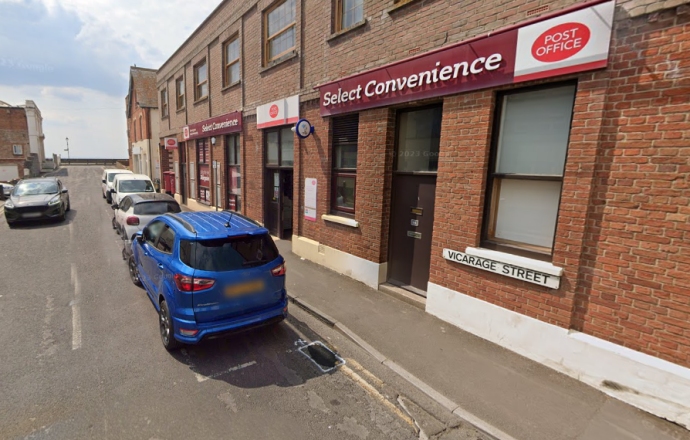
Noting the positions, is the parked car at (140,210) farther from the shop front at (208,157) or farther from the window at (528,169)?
the window at (528,169)

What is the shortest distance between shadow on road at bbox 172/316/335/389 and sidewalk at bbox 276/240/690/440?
94 cm

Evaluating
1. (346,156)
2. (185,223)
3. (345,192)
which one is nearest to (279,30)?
(346,156)

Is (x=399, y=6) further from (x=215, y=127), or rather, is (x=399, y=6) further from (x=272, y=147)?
(x=215, y=127)

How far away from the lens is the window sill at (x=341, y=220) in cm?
672

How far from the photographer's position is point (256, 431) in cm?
295

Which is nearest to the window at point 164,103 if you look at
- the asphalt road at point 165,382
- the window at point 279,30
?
the window at point 279,30

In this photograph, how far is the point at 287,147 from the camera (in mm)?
9227

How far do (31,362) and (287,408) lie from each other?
3.23 m

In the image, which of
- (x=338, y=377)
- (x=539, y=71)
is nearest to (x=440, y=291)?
(x=338, y=377)

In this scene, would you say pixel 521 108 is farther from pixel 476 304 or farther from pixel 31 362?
pixel 31 362

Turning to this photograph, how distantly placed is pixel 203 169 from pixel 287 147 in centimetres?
802

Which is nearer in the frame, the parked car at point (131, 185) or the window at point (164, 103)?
the parked car at point (131, 185)

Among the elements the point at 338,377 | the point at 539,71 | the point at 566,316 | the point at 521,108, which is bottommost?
the point at 338,377

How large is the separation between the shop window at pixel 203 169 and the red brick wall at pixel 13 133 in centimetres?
3585
